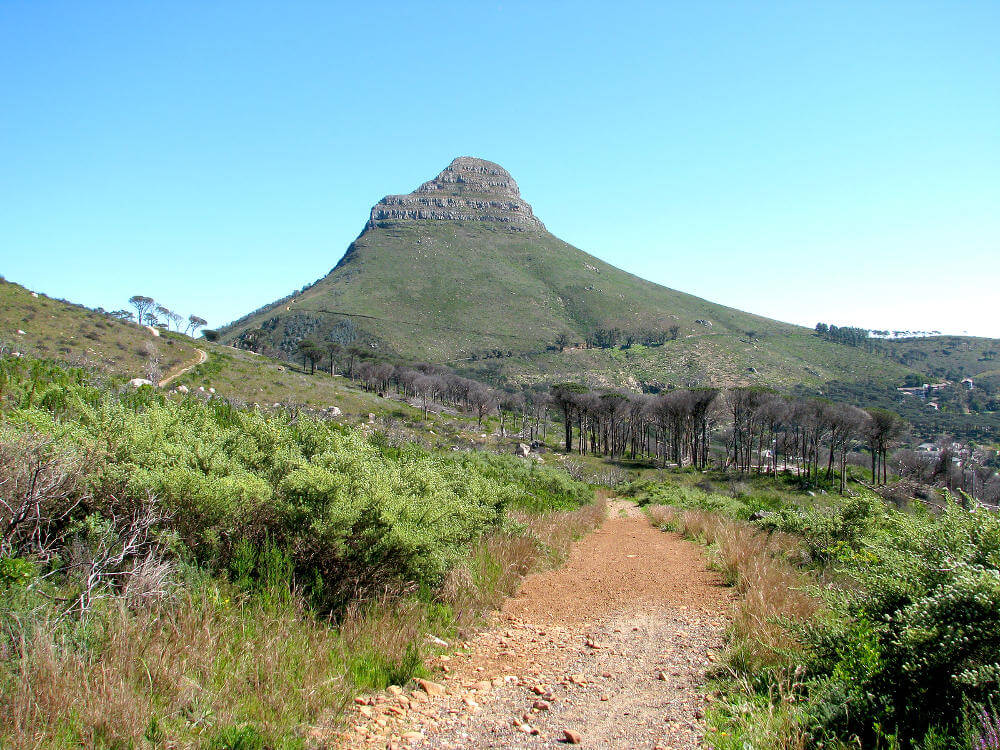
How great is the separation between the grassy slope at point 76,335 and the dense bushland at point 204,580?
2965 cm

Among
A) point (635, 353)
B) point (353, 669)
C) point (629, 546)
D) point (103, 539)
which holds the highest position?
point (635, 353)

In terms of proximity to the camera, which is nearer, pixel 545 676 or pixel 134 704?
pixel 134 704

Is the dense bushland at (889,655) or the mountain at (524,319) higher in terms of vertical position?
the mountain at (524,319)

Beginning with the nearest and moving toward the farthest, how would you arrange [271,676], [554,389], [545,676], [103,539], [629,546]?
[271,676]
[103,539]
[545,676]
[629,546]
[554,389]

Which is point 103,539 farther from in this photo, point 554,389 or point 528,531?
point 554,389

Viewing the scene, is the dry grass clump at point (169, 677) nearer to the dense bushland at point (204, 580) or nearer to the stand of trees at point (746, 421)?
the dense bushland at point (204, 580)

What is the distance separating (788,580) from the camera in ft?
19.1

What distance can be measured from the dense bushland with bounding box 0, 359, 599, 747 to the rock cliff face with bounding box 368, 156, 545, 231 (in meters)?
157

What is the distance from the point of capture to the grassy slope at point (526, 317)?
318ft

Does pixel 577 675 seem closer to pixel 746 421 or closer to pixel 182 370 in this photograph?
pixel 182 370


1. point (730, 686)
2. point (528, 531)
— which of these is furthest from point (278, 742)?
point (528, 531)

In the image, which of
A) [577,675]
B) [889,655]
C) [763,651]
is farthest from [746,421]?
[889,655]

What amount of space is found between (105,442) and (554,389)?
57.1m

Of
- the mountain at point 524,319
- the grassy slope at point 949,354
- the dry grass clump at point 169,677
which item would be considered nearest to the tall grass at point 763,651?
the dry grass clump at point 169,677
